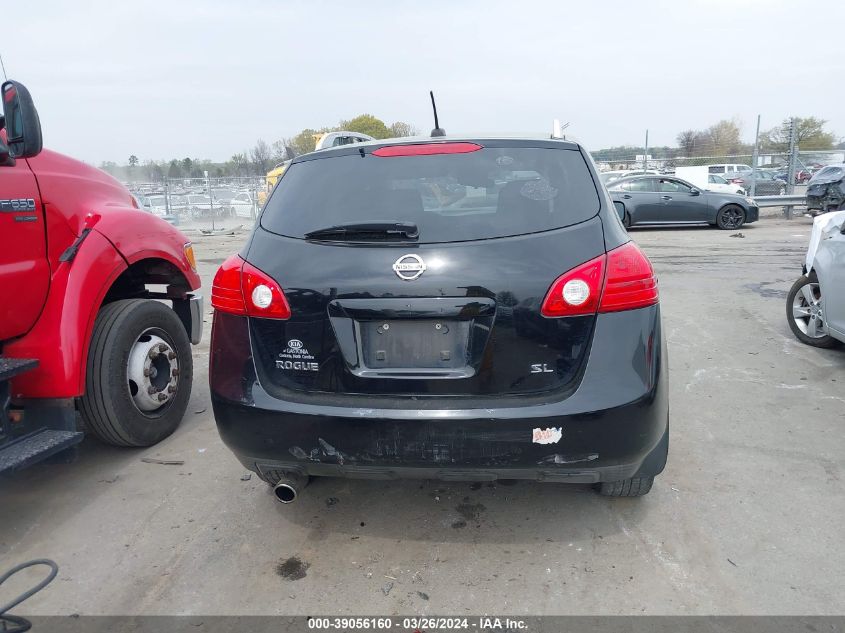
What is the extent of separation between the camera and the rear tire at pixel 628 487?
2.90 meters

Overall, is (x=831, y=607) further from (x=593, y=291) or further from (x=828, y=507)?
(x=593, y=291)

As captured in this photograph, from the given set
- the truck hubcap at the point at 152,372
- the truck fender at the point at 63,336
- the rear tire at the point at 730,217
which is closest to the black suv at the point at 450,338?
the truck fender at the point at 63,336

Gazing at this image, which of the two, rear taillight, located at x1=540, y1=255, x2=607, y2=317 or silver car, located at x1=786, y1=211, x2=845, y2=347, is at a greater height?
rear taillight, located at x1=540, y1=255, x2=607, y2=317

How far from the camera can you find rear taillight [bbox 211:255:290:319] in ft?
8.21

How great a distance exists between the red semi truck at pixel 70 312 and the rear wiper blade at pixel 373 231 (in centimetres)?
150

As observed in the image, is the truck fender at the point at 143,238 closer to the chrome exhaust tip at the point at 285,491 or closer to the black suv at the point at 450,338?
the black suv at the point at 450,338

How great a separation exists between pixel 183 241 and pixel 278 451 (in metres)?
2.33

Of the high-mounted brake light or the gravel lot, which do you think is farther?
→ the high-mounted brake light

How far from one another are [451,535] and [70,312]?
2.22 m

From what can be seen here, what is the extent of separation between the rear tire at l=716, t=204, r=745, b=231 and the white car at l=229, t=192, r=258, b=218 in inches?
644

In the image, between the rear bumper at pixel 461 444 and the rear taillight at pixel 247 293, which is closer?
the rear bumper at pixel 461 444

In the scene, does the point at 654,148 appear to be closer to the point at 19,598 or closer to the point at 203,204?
the point at 203,204

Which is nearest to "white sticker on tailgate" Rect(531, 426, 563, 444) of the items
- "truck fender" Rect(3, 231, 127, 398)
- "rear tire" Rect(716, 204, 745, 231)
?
"truck fender" Rect(3, 231, 127, 398)

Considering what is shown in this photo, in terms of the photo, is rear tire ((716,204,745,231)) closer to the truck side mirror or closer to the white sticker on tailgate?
the white sticker on tailgate
